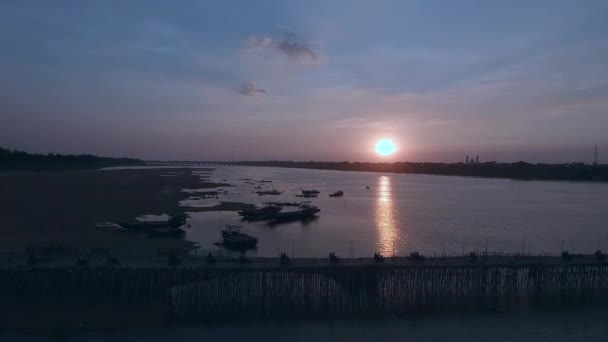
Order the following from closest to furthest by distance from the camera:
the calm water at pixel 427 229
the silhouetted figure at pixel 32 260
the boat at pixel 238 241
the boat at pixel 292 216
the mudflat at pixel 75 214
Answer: the silhouetted figure at pixel 32 260 → the mudflat at pixel 75 214 → the boat at pixel 238 241 → the calm water at pixel 427 229 → the boat at pixel 292 216

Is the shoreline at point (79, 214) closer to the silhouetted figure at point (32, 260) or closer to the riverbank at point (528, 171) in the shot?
the silhouetted figure at point (32, 260)

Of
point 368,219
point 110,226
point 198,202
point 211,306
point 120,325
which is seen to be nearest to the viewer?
point 120,325

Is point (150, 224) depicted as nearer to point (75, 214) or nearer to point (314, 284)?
point (75, 214)

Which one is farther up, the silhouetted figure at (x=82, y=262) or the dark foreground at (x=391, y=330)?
the silhouetted figure at (x=82, y=262)

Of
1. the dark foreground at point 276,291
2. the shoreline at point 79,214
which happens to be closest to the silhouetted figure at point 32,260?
the dark foreground at point 276,291

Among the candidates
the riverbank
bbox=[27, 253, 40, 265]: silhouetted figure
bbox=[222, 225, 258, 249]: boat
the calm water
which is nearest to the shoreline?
bbox=[222, 225, 258, 249]: boat

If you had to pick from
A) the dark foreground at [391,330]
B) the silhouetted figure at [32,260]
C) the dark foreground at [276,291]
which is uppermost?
the silhouetted figure at [32,260]

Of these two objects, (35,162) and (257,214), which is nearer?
(257,214)

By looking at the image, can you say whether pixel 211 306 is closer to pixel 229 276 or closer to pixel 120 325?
pixel 229 276

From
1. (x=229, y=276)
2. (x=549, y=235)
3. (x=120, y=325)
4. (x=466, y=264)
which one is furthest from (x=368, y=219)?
(x=120, y=325)

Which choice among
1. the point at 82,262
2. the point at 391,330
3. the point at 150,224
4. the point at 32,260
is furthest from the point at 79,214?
the point at 391,330

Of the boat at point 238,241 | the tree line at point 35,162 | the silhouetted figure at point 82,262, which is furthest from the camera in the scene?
the tree line at point 35,162
